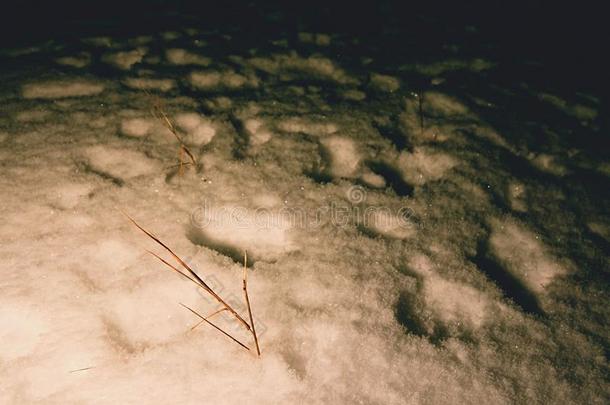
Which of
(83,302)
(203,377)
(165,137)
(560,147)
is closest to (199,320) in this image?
(203,377)

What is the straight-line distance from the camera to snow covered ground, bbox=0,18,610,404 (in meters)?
1.44

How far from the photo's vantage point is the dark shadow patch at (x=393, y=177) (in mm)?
2041

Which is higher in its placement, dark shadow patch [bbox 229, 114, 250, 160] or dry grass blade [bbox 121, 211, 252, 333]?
dark shadow patch [bbox 229, 114, 250, 160]

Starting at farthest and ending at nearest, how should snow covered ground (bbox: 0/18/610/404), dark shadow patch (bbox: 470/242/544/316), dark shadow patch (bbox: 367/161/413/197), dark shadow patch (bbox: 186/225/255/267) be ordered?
1. dark shadow patch (bbox: 367/161/413/197)
2. dark shadow patch (bbox: 186/225/255/267)
3. dark shadow patch (bbox: 470/242/544/316)
4. snow covered ground (bbox: 0/18/610/404)

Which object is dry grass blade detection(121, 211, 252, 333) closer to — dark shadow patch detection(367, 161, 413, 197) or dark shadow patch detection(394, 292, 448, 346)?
dark shadow patch detection(394, 292, 448, 346)

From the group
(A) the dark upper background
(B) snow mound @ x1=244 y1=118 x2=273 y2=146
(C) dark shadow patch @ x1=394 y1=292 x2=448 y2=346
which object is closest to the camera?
(C) dark shadow patch @ x1=394 y1=292 x2=448 y2=346

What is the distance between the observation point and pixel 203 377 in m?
1.42

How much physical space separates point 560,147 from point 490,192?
26.9 inches

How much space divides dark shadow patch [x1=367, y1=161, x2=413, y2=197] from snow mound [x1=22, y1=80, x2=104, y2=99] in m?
1.84

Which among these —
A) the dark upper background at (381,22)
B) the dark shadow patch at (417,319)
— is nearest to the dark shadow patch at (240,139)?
the dark shadow patch at (417,319)

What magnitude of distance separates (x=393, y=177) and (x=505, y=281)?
75cm

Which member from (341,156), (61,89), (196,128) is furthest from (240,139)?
(61,89)

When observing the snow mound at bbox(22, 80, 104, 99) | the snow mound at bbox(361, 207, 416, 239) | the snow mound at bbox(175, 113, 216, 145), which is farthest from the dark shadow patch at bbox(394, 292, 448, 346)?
the snow mound at bbox(22, 80, 104, 99)

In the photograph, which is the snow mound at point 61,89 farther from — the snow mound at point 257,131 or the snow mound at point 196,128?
the snow mound at point 257,131
